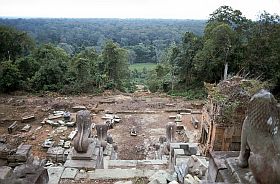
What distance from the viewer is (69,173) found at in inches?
224

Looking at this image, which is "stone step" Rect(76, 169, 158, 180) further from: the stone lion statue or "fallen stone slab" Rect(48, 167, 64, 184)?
the stone lion statue

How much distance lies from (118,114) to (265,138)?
11.3 meters

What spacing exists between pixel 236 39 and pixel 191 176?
13803mm

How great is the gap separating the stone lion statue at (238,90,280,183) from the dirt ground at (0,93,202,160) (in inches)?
271

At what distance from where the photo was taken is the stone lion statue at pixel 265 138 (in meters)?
3.14

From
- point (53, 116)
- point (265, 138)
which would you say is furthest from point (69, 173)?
point (53, 116)

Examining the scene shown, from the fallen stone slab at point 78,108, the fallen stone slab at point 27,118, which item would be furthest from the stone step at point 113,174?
the fallen stone slab at point 78,108

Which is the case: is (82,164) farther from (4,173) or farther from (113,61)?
(113,61)

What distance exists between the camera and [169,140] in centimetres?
888

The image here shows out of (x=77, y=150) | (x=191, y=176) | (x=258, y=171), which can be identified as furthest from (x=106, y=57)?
(x=258, y=171)

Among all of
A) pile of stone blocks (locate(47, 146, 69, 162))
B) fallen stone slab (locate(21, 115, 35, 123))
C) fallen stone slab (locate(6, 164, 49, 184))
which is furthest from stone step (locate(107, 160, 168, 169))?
fallen stone slab (locate(21, 115, 35, 123))

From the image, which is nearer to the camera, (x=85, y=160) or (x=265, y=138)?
(x=265, y=138)

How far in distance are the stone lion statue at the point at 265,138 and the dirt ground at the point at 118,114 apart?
6873 mm

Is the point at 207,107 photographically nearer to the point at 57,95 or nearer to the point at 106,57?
the point at 57,95
